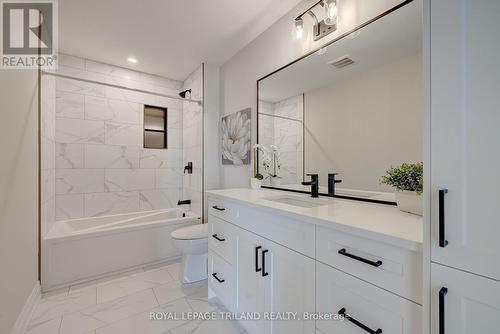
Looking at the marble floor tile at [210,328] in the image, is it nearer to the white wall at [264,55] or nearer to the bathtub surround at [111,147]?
the white wall at [264,55]

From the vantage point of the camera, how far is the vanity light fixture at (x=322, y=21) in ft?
4.67

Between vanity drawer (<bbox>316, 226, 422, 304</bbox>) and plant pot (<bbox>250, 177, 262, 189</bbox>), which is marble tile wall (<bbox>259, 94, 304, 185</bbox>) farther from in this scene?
vanity drawer (<bbox>316, 226, 422, 304</bbox>)

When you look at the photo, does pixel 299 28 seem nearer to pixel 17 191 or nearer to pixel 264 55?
pixel 264 55

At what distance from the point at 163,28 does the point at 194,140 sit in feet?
4.60

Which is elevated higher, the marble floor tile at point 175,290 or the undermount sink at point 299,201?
the undermount sink at point 299,201

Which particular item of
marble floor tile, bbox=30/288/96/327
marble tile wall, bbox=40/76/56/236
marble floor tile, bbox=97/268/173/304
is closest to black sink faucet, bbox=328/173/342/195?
marble floor tile, bbox=97/268/173/304

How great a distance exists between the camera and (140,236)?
245 cm

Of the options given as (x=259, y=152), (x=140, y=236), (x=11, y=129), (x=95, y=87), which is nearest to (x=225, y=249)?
(x=259, y=152)

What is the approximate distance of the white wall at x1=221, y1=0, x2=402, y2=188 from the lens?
1.36m

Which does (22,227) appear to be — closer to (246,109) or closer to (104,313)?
(104,313)

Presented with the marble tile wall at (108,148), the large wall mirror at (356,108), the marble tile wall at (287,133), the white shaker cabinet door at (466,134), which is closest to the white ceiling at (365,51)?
the large wall mirror at (356,108)

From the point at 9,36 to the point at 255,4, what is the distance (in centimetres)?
183

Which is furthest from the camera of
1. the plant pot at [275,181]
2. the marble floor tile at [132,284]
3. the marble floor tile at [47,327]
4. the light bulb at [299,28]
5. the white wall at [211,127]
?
the white wall at [211,127]

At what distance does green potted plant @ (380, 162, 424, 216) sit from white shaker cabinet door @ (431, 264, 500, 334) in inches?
18.9
